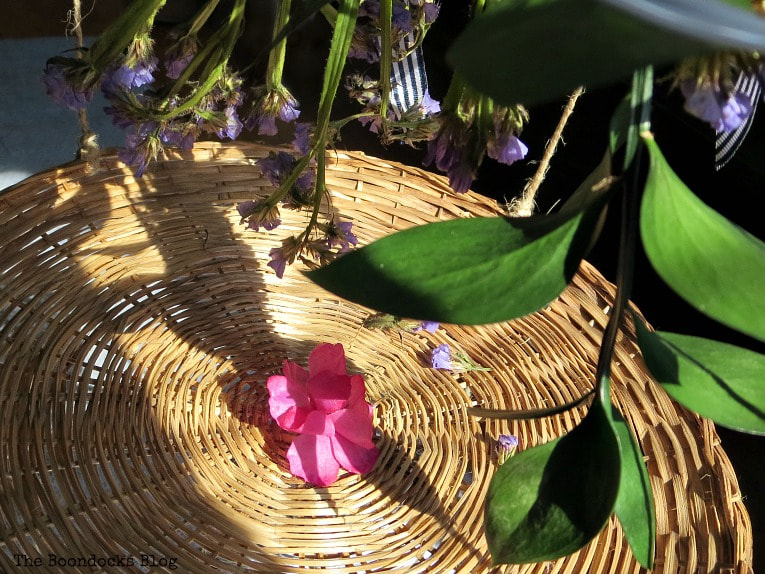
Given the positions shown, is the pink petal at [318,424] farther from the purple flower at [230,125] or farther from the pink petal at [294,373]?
the purple flower at [230,125]

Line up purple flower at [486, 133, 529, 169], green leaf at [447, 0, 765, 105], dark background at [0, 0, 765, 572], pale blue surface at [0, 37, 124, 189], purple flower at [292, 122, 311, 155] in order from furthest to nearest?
pale blue surface at [0, 37, 124, 189]
dark background at [0, 0, 765, 572]
purple flower at [292, 122, 311, 155]
purple flower at [486, 133, 529, 169]
green leaf at [447, 0, 765, 105]

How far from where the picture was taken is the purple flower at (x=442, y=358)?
0.70 m

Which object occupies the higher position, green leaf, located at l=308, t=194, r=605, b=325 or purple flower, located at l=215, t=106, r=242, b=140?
purple flower, located at l=215, t=106, r=242, b=140

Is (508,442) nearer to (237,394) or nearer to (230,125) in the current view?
(237,394)

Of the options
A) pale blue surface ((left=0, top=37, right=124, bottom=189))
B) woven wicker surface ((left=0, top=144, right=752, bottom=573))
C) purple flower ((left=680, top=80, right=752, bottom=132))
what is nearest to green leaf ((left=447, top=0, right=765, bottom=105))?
purple flower ((left=680, top=80, right=752, bottom=132))

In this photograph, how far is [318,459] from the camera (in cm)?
67

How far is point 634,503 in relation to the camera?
33 cm

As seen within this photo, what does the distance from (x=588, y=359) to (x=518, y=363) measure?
7 cm

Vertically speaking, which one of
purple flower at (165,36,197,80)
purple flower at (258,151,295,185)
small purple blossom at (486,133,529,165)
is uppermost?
purple flower at (165,36,197,80)

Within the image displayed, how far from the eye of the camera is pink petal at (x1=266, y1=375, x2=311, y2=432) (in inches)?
26.9

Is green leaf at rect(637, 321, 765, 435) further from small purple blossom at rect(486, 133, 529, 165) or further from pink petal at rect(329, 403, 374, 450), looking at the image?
pink petal at rect(329, 403, 374, 450)

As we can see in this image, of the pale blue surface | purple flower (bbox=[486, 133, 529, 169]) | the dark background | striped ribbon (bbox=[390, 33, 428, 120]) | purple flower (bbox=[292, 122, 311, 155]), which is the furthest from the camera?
the pale blue surface

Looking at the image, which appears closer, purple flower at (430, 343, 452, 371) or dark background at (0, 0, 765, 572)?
purple flower at (430, 343, 452, 371)

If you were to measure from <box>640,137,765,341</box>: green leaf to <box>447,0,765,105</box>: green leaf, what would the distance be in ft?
0.31
